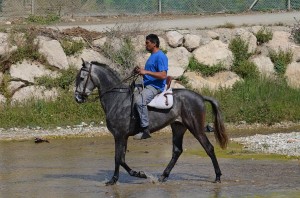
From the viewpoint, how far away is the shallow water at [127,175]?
15.8 metres

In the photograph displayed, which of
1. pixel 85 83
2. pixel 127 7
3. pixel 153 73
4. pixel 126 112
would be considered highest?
pixel 127 7

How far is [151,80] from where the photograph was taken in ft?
54.4

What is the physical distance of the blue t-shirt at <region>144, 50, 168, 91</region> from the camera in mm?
16359

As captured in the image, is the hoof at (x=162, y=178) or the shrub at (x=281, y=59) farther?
the shrub at (x=281, y=59)

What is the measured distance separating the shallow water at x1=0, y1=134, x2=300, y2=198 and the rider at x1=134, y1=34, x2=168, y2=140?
124 centimetres

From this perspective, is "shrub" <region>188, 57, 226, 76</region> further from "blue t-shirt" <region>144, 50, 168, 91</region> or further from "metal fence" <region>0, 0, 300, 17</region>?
"blue t-shirt" <region>144, 50, 168, 91</region>

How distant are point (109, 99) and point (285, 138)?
6638 mm

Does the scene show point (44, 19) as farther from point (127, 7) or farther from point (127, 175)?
point (127, 175)

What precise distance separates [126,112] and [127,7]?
18508 millimetres

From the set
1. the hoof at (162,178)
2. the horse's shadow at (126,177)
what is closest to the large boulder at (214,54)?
the horse's shadow at (126,177)

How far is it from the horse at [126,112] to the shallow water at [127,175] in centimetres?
49

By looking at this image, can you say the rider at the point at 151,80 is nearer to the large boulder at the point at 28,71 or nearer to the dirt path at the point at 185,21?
the large boulder at the point at 28,71

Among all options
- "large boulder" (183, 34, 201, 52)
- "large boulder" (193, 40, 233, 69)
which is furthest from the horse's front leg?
"large boulder" (183, 34, 201, 52)

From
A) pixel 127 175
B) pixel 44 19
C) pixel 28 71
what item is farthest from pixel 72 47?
pixel 127 175
